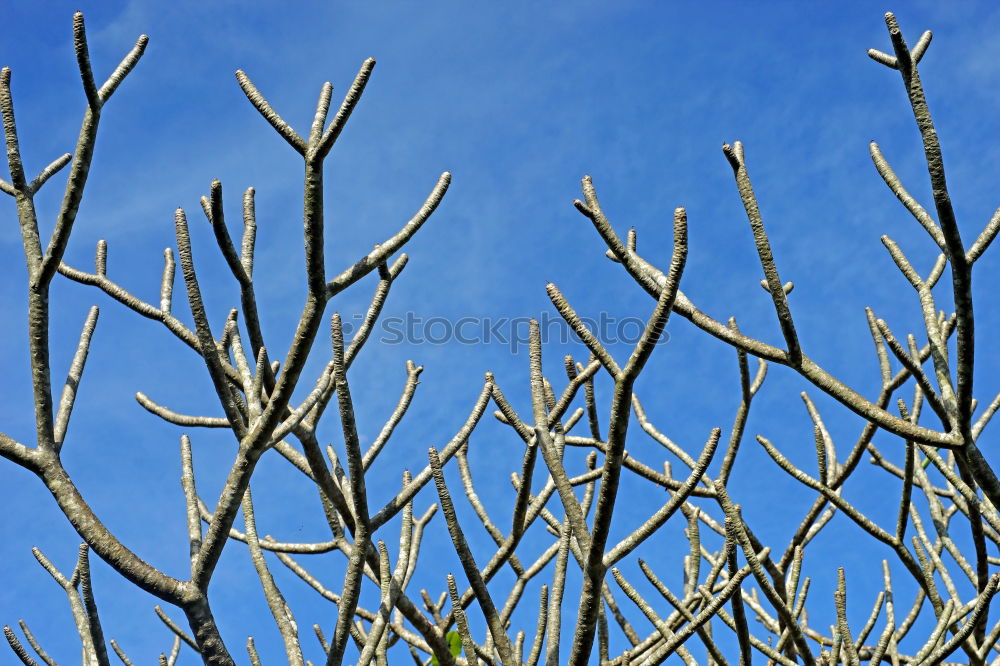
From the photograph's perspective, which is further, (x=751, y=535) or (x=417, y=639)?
(x=417, y=639)

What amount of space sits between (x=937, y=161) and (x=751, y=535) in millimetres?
1413

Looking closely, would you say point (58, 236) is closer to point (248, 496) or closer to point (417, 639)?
point (248, 496)

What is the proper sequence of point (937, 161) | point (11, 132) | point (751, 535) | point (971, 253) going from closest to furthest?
1. point (937, 161)
2. point (971, 253)
3. point (11, 132)
4. point (751, 535)

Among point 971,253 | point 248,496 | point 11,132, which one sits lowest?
point 971,253

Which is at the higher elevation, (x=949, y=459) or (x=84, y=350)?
(x=84, y=350)

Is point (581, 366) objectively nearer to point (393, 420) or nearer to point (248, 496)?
point (393, 420)

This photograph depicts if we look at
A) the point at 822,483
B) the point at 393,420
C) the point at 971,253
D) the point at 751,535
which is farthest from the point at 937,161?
the point at 393,420

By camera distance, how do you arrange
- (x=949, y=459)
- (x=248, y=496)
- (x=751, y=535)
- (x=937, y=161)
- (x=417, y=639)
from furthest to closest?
1. (x=949, y=459)
2. (x=417, y=639)
3. (x=751, y=535)
4. (x=248, y=496)
5. (x=937, y=161)

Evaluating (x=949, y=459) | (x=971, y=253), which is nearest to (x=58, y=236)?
(x=971, y=253)

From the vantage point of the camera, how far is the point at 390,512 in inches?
98.8

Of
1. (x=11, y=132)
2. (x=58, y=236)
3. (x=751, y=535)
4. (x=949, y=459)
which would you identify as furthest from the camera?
(x=949, y=459)

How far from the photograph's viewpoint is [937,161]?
6.20ft

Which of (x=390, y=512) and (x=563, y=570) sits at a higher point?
(x=390, y=512)

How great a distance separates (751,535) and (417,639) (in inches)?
46.4
